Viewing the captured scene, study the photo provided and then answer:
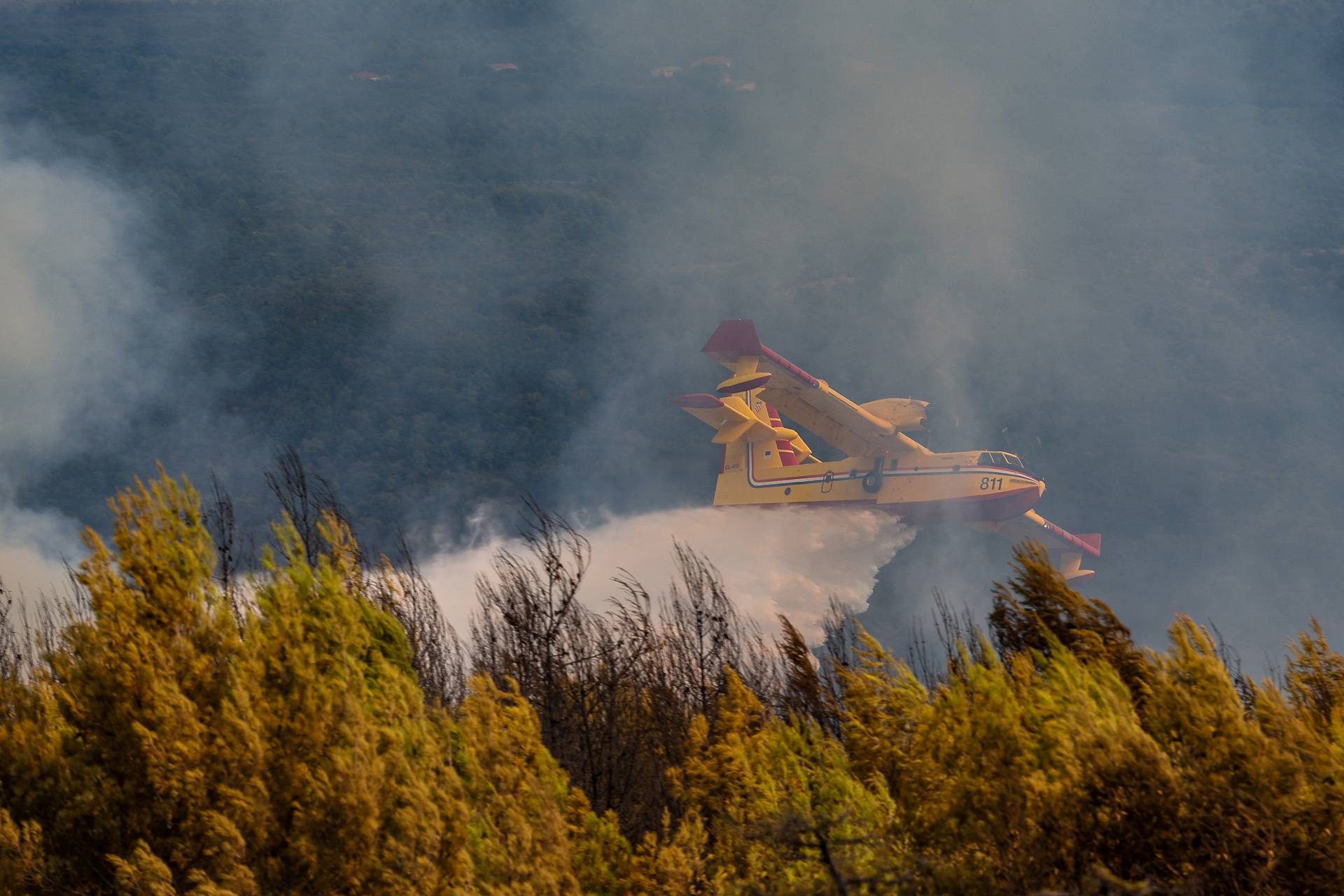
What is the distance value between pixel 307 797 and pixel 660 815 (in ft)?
32.0

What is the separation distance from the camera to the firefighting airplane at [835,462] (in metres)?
45.6

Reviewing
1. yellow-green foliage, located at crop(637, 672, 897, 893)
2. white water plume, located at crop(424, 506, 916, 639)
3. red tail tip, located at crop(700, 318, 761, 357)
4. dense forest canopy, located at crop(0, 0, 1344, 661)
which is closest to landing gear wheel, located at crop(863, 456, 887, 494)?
white water plume, located at crop(424, 506, 916, 639)

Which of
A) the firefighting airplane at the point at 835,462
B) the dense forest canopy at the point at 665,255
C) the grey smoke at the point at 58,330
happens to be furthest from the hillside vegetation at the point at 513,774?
the grey smoke at the point at 58,330

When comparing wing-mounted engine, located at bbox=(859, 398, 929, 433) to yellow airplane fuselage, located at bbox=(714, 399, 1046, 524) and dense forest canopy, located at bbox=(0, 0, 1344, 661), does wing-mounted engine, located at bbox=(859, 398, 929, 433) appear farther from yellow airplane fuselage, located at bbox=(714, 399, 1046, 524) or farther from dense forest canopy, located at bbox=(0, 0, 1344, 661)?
dense forest canopy, located at bbox=(0, 0, 1344, 661)

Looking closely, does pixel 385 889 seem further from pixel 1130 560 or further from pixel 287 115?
pixel 287 115

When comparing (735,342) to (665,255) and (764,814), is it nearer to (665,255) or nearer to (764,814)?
(764,814)

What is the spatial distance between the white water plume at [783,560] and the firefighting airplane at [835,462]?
3.73ft

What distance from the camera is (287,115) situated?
13612 cm

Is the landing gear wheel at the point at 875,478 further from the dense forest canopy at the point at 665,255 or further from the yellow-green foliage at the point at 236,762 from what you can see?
the yellow-green foliage at the point at 236,762

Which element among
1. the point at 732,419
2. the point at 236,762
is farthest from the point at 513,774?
the point at 732,419

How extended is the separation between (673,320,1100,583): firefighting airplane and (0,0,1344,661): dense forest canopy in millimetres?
31464

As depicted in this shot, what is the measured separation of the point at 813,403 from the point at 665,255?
80.1 meters

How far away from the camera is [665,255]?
125188mm

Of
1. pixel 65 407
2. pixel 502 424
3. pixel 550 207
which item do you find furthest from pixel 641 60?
pixel 65 407
